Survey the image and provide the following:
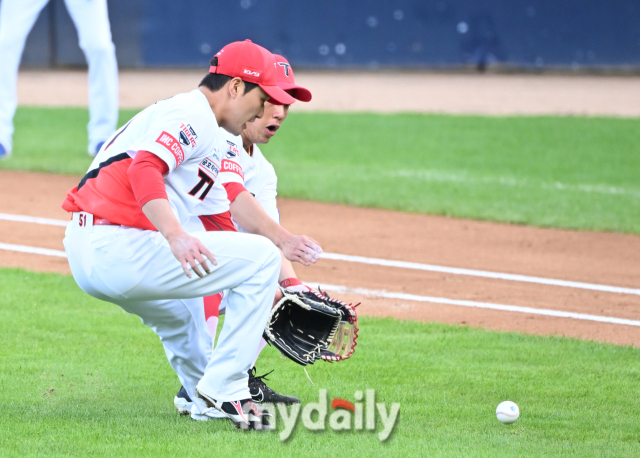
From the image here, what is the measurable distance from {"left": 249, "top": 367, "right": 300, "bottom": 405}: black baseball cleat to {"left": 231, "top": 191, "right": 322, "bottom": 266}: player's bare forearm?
0.64 metres

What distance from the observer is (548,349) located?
512cm

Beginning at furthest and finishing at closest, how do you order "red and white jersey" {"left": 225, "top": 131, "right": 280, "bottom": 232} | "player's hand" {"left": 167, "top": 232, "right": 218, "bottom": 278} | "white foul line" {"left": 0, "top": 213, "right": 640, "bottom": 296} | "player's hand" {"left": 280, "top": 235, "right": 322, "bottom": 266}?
"white foul line" {"left": 0, "top": 213, "right": 640, "bottom": 296} → "red and white jersey" {"left": 225, "top": 131, "right": 280, "bottom": 232} → "player's hand" {"left": 280, "top": 235, "right": 322, "bottom": 266} → "player's hand" {"left": 167, "top": 232, "right": 218, "bottom": 278}

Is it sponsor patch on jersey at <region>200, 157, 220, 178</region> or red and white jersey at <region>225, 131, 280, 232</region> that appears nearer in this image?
sponsor patch on jersey at <region>200, 157, 220, 178</region>

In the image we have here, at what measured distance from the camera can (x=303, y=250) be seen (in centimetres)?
389

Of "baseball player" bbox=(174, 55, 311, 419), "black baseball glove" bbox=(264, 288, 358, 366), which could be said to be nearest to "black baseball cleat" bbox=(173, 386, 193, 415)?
"baseball player" bbox=(174, 55, 311, 419)

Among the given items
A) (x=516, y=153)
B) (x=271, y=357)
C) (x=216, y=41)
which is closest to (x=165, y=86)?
(x=216, y=41)

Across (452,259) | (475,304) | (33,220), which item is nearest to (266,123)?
(475,304)

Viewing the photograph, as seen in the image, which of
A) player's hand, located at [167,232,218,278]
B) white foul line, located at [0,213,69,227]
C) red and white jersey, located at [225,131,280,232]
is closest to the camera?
player's hand, located at [167,232,218,278]

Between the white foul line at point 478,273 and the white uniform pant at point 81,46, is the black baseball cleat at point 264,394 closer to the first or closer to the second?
the white foul line at point 478,273

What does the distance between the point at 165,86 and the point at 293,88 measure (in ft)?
55.8

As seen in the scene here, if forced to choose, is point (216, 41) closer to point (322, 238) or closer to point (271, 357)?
point (322, 238)

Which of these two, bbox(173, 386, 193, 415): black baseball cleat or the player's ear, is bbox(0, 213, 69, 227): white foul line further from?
the player's ear

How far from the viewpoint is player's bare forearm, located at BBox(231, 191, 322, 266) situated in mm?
3883

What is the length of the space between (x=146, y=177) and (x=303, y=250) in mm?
850
